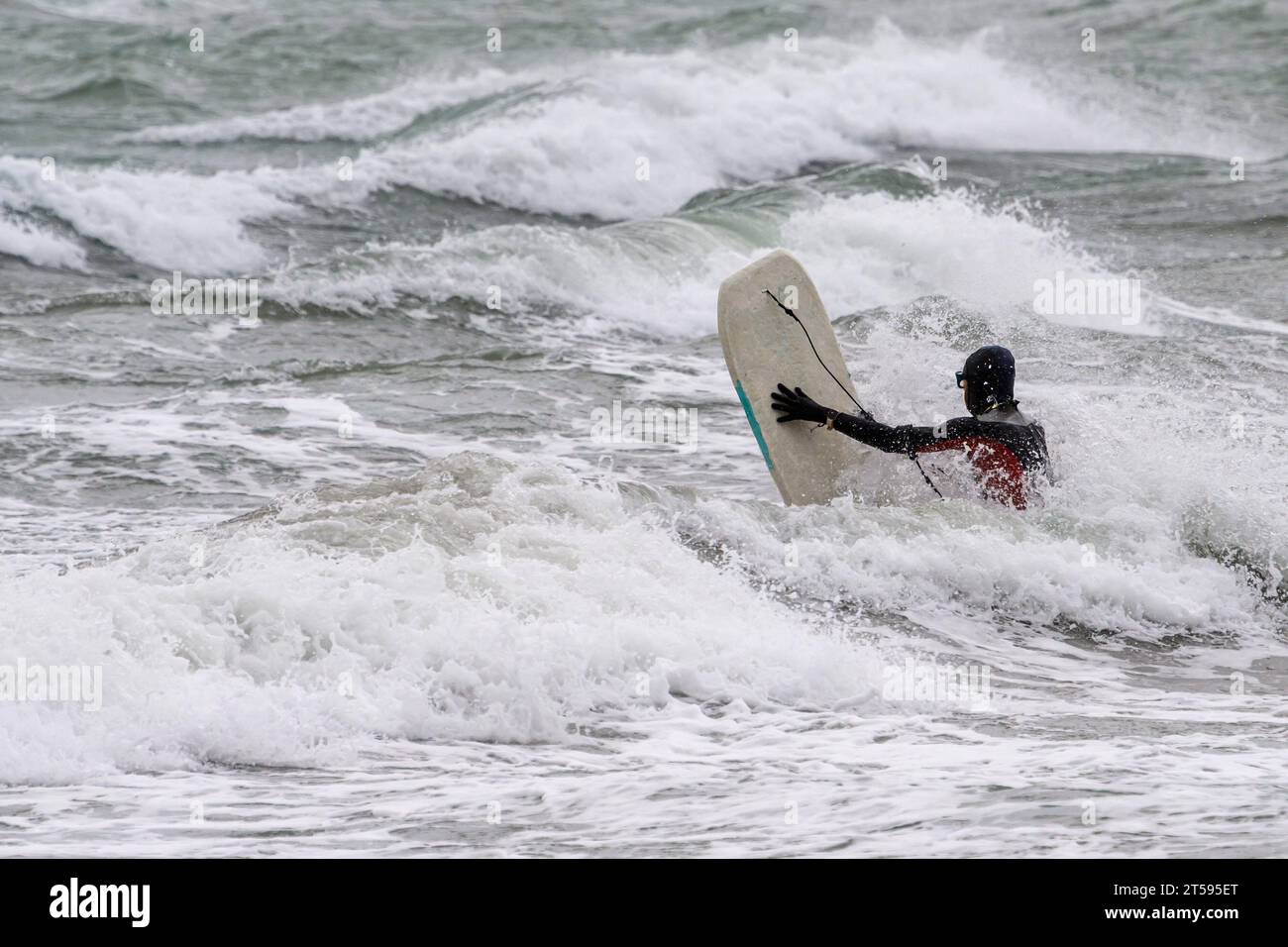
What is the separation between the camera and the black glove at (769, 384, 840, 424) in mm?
7453

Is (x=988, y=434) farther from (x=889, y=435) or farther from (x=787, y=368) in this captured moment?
(x=787, y=368)

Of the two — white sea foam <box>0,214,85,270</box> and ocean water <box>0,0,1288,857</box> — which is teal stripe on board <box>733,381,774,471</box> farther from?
white sea foam <box>0,214,85,270</box>

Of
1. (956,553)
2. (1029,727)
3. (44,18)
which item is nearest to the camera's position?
(1029,727)

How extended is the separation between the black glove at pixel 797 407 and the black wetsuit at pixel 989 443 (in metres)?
0.19

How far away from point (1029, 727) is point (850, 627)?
3.62 ft

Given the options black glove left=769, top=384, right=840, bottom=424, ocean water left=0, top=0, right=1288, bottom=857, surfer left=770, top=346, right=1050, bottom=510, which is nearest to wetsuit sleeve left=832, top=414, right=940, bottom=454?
surfer left=770, top=346, right=1050, bottom=510

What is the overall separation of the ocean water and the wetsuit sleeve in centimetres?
31

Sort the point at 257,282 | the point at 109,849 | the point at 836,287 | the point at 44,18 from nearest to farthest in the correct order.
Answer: the point at 109,849, the point at 257,282, the point at 836,287, the point at 44,18

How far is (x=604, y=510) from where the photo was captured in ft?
23.0

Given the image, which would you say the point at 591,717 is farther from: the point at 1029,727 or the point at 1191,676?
the point at 1191,676

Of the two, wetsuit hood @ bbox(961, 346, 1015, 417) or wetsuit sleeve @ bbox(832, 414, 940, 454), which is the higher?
wetsuit hood @ bbox(961, 346, 1015, 417)

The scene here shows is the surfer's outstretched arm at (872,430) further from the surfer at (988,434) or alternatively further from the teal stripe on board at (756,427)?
the teal stripe on board at (756,427)
